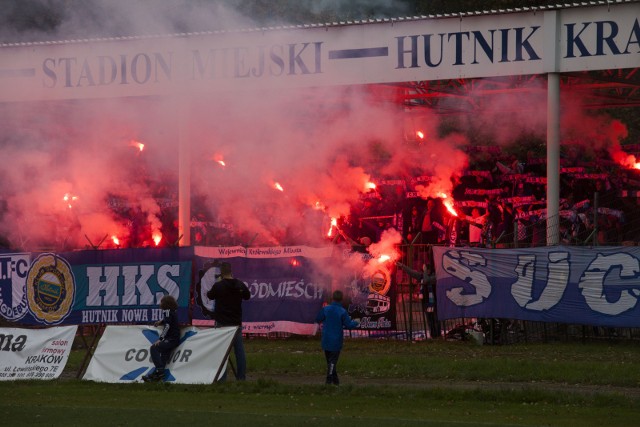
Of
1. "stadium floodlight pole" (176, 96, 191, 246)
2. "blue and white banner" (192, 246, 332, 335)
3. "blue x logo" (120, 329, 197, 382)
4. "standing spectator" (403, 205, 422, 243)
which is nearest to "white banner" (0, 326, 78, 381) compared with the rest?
"blue x logo" (120, 329, 197, 382)

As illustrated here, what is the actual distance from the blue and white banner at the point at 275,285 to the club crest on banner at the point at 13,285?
292 cm

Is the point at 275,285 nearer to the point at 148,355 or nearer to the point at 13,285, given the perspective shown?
the point at 13,285

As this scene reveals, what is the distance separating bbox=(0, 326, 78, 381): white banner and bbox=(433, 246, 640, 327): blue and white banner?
6.34m

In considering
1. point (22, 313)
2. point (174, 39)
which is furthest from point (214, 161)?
point (22, 313)

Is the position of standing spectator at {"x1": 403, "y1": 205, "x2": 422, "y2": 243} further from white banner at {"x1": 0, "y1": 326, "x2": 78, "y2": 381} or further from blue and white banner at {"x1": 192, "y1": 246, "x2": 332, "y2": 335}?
white banner at {"x1": 0, "y1": 326, "x2": 78, "y2": 381}

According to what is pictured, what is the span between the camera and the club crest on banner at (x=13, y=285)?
17.6 m

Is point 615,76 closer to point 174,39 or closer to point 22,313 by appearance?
point 174,39

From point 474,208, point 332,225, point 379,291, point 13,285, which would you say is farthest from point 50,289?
point 474,208

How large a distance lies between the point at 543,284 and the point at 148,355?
257 inches

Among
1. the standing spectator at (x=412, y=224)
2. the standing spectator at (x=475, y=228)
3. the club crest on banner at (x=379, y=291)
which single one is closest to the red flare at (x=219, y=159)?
the standing spectator at (x=412, y=224)

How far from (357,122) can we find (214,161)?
421 cm

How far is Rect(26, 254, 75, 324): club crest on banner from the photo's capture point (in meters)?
17.5

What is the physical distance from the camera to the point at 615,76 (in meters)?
20.1

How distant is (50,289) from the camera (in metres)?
17.5
